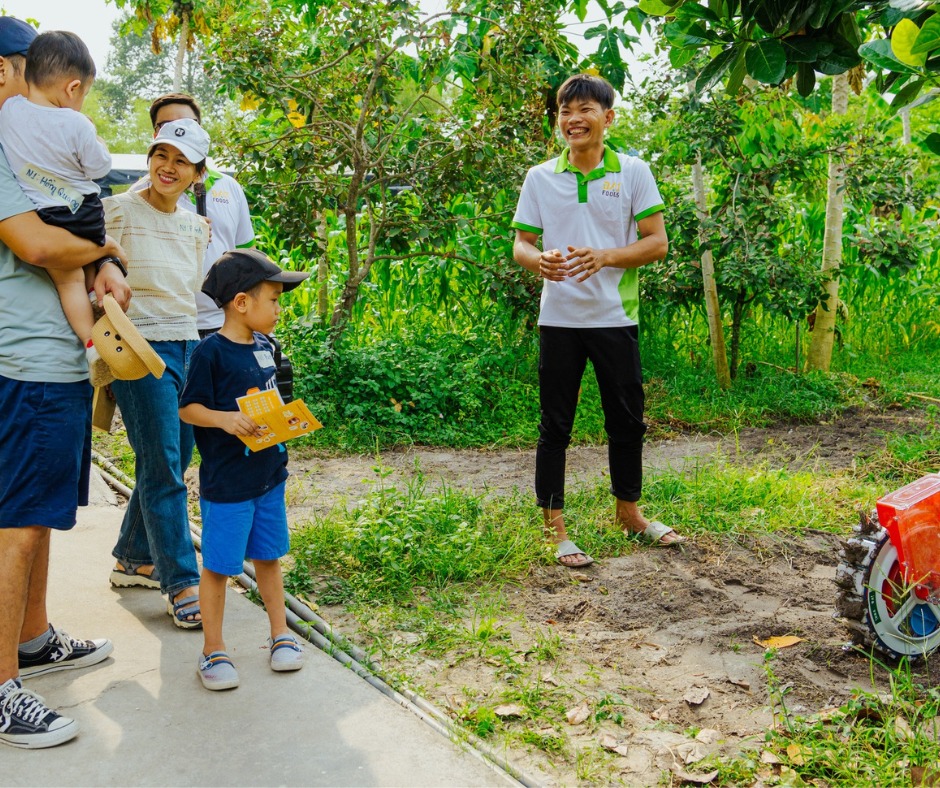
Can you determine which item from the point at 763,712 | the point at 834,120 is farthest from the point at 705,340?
the point at 763,712

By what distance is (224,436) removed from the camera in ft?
10.9

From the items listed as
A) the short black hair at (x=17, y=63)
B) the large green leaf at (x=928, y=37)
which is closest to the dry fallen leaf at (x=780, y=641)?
the large green leaf at (x=928, y=37)

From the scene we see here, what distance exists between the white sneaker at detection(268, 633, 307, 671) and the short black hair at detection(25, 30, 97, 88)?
206cm

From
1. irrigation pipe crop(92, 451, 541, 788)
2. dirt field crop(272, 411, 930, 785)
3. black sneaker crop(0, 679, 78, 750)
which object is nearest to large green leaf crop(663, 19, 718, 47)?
dirt field crop(272, 411, 930, 785)

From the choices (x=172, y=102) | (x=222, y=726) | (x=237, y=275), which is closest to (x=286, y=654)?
(x=222, y=726)

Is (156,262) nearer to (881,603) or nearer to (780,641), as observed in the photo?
(780,641)

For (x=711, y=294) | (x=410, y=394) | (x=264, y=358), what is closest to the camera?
(x=264, y=358)

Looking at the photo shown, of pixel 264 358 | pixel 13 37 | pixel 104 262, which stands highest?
pixel 13 37

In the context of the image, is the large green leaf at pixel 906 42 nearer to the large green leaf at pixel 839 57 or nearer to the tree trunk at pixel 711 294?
the large green leaf at pixel 839 57

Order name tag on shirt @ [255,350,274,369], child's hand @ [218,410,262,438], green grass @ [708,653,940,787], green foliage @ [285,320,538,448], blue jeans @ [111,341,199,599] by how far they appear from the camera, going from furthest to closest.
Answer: green foliage @ [285,320,538,448]
blue jeans @ [111,341,199,599]
name tag on shirt @ [255,350,274,369]
child's hand @ [218,410,262,438]
green grass @ [708,653,940,787]

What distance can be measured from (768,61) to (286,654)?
2.58 m

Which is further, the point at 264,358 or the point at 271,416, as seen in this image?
the point at 264,358

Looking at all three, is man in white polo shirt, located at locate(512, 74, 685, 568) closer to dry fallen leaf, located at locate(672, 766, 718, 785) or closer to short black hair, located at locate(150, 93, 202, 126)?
short black hair, located at locate(150, 93, 202, 126)

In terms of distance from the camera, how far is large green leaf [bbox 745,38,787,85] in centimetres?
281
